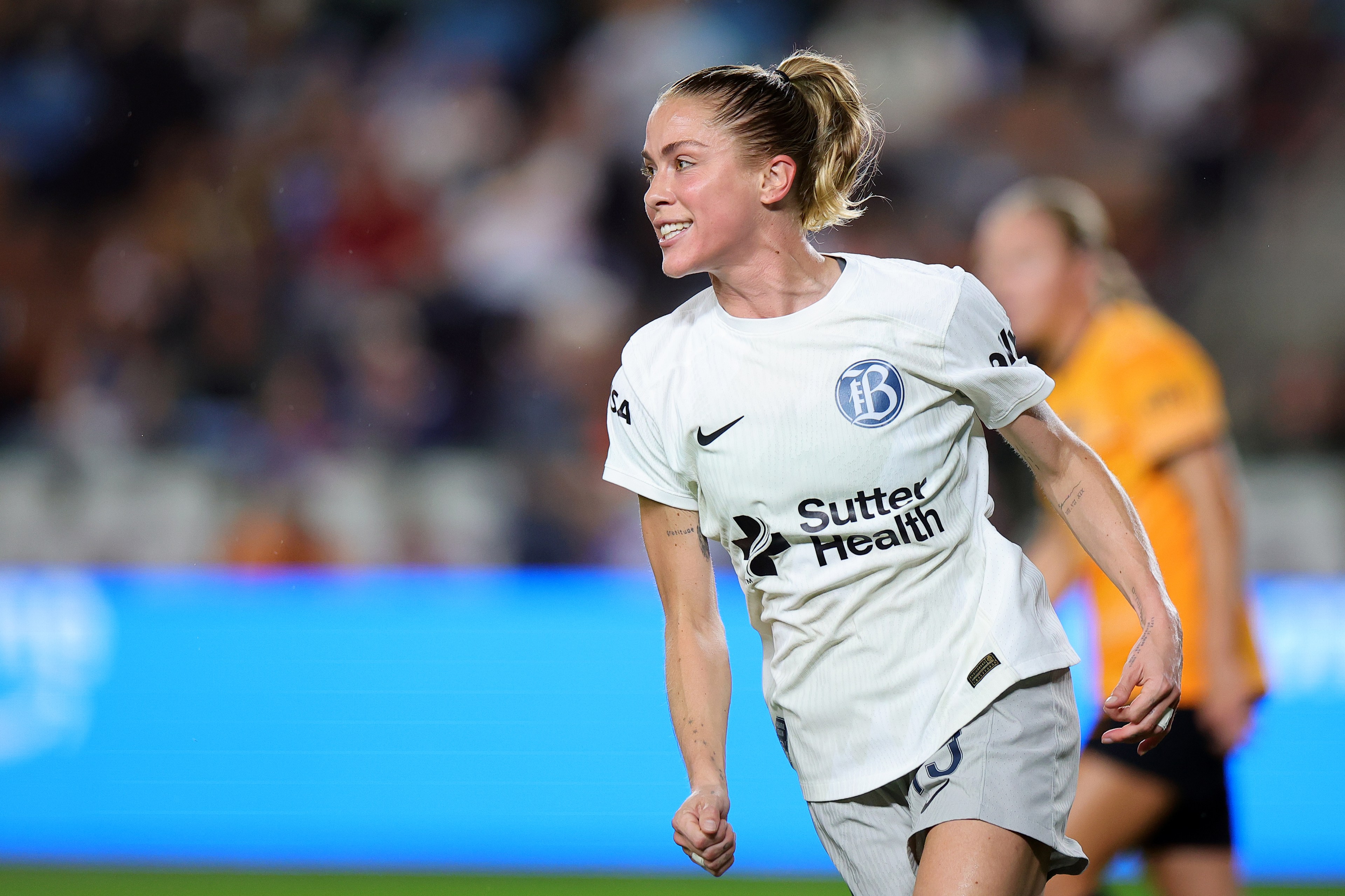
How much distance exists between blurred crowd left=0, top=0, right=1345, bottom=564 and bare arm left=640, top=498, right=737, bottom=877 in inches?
166

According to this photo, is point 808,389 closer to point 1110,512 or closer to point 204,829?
point 1110,512

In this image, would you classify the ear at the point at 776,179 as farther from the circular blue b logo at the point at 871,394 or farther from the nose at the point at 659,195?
the circular blue b logo at the point at 871,394

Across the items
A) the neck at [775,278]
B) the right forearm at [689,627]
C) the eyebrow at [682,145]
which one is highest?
the eyebrow at [682,145]

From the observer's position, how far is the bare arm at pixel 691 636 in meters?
2.58

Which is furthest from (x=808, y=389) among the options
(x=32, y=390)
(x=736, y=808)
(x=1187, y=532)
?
(x=32, y=390)

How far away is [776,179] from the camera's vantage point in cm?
260

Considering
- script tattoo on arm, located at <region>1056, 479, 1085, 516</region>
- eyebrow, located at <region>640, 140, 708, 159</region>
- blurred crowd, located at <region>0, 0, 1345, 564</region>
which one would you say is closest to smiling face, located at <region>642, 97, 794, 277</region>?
eyebrow, located at <region>640, 140, 708, 159</region>

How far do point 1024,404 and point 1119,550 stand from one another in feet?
0.93

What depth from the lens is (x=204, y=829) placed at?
5.86 m

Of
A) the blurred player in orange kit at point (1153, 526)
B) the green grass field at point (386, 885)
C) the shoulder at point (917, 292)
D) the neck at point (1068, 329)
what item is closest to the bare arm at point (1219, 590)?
the blurred player in orange kit at point (1153, 526)

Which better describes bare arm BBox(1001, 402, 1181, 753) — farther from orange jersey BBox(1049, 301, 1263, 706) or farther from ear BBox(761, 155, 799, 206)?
orange jersey BBox(1049, 301, 1263, 706)

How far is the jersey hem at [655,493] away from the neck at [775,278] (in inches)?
12.9

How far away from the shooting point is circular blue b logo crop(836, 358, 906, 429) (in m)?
2.48

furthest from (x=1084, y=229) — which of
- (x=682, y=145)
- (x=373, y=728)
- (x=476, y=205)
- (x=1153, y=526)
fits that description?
(x=476, y=205)
